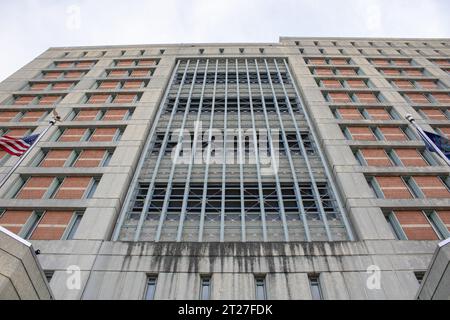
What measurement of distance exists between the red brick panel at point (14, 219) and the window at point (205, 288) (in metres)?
10.2

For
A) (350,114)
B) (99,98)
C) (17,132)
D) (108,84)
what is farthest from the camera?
(108,84)

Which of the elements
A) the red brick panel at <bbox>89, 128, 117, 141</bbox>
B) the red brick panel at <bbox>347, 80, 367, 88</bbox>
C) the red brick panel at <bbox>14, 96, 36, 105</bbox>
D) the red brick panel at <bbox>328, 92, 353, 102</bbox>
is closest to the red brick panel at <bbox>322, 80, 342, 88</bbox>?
the red brick panel at <bbox>347, 80, 367, 88</bbox>

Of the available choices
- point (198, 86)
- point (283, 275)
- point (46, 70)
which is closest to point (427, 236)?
point (283, 275)

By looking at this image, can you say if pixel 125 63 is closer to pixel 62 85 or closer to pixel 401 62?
pixel 62 85

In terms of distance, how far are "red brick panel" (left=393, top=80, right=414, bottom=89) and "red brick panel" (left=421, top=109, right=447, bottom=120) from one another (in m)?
4.80

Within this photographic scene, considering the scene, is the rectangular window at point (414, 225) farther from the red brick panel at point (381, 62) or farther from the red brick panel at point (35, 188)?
the red brick panel at point (381, 62)

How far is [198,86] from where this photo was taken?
34.8 metres

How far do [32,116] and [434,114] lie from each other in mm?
32676

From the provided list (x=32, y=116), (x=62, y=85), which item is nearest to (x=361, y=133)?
(x=32, y=116)

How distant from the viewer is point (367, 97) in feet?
100

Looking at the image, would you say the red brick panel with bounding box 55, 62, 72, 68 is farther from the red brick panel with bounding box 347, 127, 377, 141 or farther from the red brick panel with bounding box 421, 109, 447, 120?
the red brick panel with bounding box 421, 109, 447, 120

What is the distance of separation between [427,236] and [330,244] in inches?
209

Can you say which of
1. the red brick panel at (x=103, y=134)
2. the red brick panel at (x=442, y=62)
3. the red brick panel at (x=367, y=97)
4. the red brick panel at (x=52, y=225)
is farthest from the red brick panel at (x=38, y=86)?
the red brick panel at (x=442, y=62)

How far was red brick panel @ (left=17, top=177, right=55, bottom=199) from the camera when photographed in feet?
67.9
